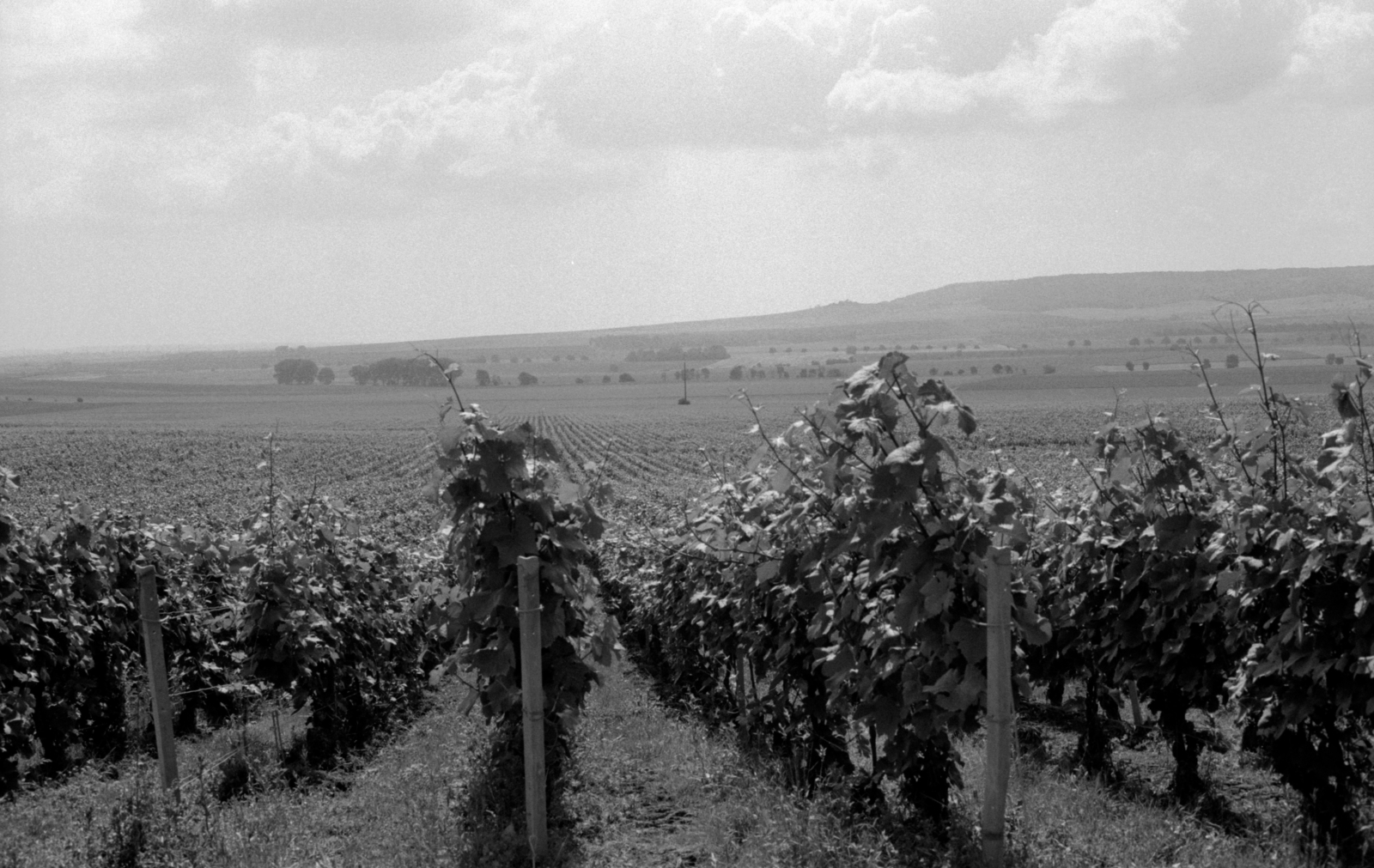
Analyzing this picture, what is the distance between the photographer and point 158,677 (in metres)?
6.54

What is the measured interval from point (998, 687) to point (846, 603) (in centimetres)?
119

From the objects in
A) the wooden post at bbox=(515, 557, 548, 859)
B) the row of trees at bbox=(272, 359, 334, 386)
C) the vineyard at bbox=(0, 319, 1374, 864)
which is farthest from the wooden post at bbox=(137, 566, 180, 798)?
the row of trees at bbox=(272, 359, 334, 386)

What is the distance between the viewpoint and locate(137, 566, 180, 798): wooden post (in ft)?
21.0

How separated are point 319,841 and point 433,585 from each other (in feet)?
8.27

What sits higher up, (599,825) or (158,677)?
(158,677)

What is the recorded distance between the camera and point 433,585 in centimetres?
844

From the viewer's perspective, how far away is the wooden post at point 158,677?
21.0 feet

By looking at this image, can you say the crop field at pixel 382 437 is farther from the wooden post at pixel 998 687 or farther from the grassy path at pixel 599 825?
the wooden post at pixel 998 687

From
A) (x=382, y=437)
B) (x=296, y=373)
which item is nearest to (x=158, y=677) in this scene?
(x=382, y=437)

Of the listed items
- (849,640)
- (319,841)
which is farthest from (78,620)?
(849,640)

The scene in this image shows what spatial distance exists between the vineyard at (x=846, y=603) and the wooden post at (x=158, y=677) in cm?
11

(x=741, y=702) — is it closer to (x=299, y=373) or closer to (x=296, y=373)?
(x=299, y=373)

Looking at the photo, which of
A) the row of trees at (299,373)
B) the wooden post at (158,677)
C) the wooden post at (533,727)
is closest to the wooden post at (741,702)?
the wooden post at (533,727)

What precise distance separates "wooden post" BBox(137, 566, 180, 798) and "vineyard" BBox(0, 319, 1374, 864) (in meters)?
0.11
